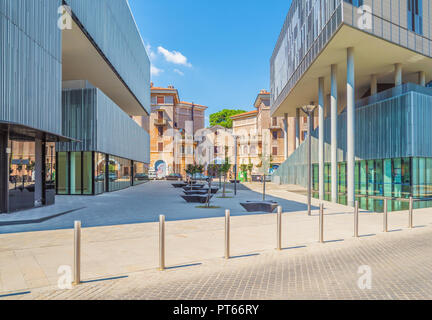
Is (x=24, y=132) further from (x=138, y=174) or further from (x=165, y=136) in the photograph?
(x=165, y=136)

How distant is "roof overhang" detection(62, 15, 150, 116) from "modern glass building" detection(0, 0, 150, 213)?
2.7 inches

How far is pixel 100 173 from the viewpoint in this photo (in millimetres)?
24266

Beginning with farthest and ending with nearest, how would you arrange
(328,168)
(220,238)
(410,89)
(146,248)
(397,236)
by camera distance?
1. (328,168)
2. (410,89)
3. (397,236)
4. (220,238)
5. (146,248)

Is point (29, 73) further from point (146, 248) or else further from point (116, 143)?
point (116, 143)

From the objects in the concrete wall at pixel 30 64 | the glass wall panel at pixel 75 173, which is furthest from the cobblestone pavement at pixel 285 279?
the glass wall panel at pixel 75 173

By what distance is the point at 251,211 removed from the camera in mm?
13945

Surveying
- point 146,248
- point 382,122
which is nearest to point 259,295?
point 146,248

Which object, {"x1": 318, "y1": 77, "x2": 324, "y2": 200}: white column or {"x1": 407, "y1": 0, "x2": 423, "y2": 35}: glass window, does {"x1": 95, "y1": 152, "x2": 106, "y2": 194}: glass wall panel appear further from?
{"x1": 407, "y1": 0, "x2": 423, "y2": 35}: glass window

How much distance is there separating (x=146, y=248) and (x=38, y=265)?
2134 millimetres

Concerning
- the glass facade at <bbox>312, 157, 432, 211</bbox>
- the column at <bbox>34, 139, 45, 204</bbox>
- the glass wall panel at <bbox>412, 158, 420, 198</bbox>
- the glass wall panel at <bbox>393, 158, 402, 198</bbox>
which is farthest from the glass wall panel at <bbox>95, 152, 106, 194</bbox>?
the glass wall panel at <bbox>412, 158, 420, 198</bbox>

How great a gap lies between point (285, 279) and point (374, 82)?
26766 mm

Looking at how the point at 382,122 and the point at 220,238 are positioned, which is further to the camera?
the point at 382,122

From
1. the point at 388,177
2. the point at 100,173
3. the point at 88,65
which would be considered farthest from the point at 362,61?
the point at 100,173

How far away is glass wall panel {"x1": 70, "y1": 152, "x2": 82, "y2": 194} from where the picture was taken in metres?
22.6
